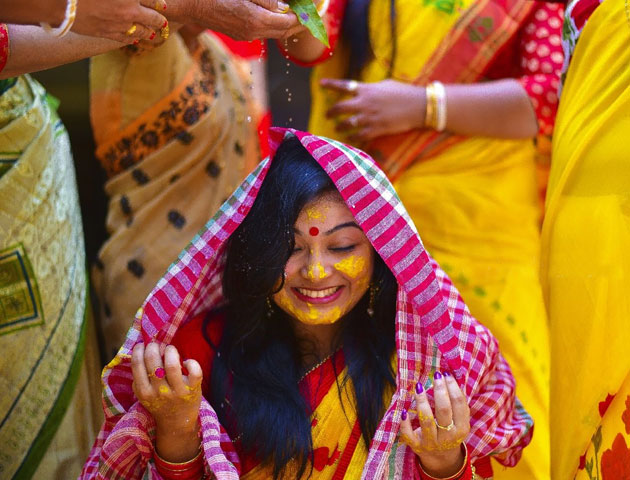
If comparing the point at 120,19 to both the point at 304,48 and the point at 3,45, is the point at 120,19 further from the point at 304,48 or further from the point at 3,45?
the point at 304,48

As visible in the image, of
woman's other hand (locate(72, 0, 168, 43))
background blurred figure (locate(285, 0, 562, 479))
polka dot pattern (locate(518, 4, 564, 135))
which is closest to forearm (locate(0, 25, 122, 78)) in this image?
woman's other hand (locate(72, 0, 168, 43))

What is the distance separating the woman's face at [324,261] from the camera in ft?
6.06

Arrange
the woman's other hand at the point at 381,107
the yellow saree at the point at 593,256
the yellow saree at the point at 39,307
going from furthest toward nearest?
the woman's other hand at the point at 381,107 < the yellow saree at the point at 39,307 < the yellow saree at the point at 593,256

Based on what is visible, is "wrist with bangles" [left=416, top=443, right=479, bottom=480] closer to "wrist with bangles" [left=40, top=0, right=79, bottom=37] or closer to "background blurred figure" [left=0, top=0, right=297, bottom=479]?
"background blurred figure" [left=0, top=0, right=297, bottom=479]

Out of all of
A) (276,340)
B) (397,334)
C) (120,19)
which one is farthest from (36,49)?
(397,334)

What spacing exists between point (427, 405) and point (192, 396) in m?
0.42

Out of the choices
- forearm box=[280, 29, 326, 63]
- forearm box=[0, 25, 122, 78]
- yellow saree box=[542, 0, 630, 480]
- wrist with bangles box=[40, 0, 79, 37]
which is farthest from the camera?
forearm box=[280, 29, 326, 63]

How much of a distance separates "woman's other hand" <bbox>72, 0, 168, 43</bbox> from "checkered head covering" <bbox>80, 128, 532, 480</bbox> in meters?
0.37

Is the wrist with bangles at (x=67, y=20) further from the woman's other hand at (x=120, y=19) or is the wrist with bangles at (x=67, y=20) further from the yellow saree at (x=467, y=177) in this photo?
the yellow saree at (x=467, y=177)

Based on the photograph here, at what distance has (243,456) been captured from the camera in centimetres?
187

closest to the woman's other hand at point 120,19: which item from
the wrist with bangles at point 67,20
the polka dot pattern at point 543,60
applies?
the wrist with bangles at point 67,20

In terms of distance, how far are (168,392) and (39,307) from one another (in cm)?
62

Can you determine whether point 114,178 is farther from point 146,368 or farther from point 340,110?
point 146,368

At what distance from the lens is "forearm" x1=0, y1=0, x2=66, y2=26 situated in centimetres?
149
